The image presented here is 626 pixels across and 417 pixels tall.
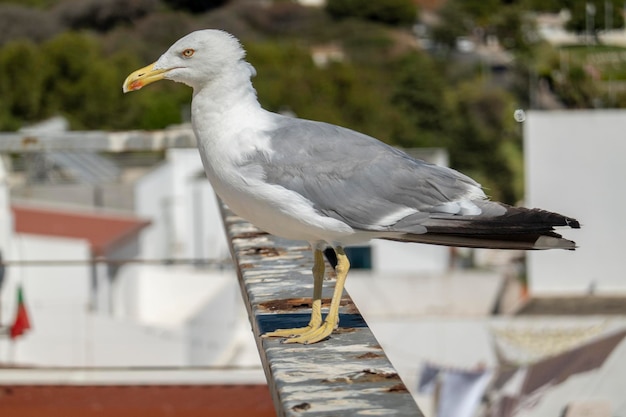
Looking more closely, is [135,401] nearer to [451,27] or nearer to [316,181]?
[316,181]

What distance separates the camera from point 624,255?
80.6 feet

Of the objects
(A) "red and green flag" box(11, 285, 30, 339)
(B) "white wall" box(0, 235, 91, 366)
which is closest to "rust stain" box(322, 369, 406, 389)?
(B) "white wall" box(0, 235, 91, 366)

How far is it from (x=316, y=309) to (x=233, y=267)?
4296 millimetres

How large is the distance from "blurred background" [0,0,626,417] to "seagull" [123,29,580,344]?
386 centimetres

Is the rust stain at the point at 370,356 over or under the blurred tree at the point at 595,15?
over

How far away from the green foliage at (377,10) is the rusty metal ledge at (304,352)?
7482 centimetres

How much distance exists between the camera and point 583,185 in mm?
24688

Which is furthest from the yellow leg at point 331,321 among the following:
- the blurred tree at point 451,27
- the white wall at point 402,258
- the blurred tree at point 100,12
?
the blurred tree at point 451,27

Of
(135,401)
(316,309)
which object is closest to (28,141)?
(135,401)

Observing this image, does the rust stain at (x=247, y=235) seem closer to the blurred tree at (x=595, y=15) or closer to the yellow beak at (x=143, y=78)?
the yellow beak at (x=143, y=78)

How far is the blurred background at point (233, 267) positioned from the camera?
31.9 ft

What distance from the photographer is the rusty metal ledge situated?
3.40 m

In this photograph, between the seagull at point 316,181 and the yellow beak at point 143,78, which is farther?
the yellow beak at point 143,78

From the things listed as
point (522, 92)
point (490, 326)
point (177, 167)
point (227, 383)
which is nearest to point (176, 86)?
point (522, 92)
